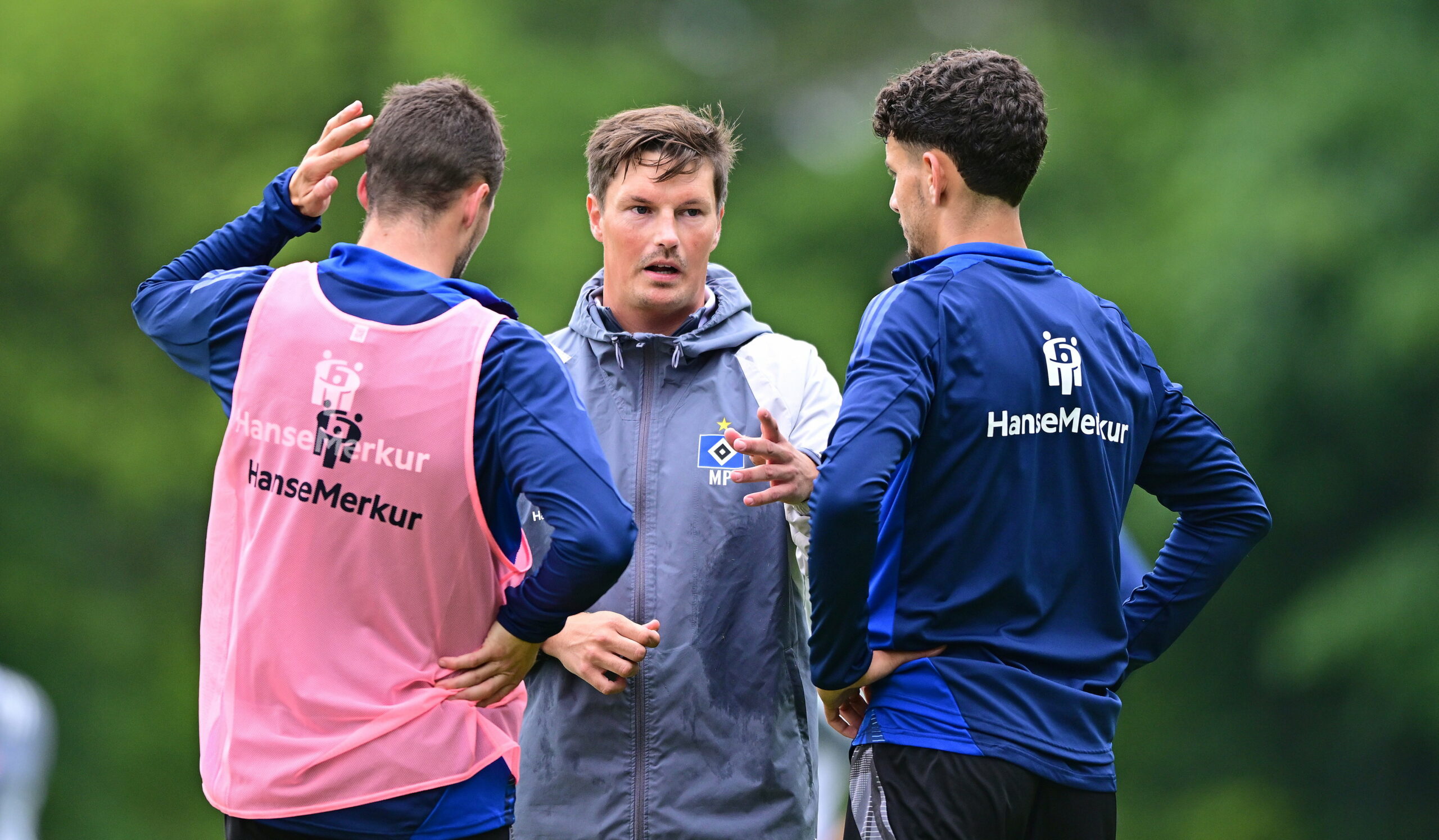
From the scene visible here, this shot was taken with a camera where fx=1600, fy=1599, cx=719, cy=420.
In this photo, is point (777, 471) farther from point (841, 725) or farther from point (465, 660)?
point (465, 660)

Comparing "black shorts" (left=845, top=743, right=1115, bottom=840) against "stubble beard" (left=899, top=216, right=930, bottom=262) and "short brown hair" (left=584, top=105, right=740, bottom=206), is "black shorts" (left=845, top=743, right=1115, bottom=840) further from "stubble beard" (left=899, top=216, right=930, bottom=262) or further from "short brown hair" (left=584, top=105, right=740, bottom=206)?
"short brown hair" (left=584, top=105, right=740, bottom=206)

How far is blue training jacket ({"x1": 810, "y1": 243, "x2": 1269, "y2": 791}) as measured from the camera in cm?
307

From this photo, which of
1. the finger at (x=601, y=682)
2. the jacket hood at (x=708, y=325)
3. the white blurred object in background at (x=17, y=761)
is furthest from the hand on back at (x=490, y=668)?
the white blurred object in background at (x=17, y=761)

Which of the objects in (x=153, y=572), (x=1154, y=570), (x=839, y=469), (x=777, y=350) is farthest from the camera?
(x=153, y=572)

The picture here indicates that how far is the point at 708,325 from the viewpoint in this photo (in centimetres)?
404

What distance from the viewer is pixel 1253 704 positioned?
50.4 ft

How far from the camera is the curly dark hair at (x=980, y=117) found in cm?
330

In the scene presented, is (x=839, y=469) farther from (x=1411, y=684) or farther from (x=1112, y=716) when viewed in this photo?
(x=1411, y=684)

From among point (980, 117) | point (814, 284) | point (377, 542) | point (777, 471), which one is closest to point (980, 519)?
point (777, 471)

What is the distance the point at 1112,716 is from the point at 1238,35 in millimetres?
16604

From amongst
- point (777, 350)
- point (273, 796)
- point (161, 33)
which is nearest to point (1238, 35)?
point (161, 33)

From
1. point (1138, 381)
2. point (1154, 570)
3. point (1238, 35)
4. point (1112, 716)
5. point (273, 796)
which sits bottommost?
point (273, 796)

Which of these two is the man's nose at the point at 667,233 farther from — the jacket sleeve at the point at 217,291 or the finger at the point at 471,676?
the finger at the point at 471,676

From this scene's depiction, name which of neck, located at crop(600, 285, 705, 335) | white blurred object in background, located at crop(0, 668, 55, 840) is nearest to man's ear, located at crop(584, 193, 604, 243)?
neck, located at crop(600, 285, 705, 335)
